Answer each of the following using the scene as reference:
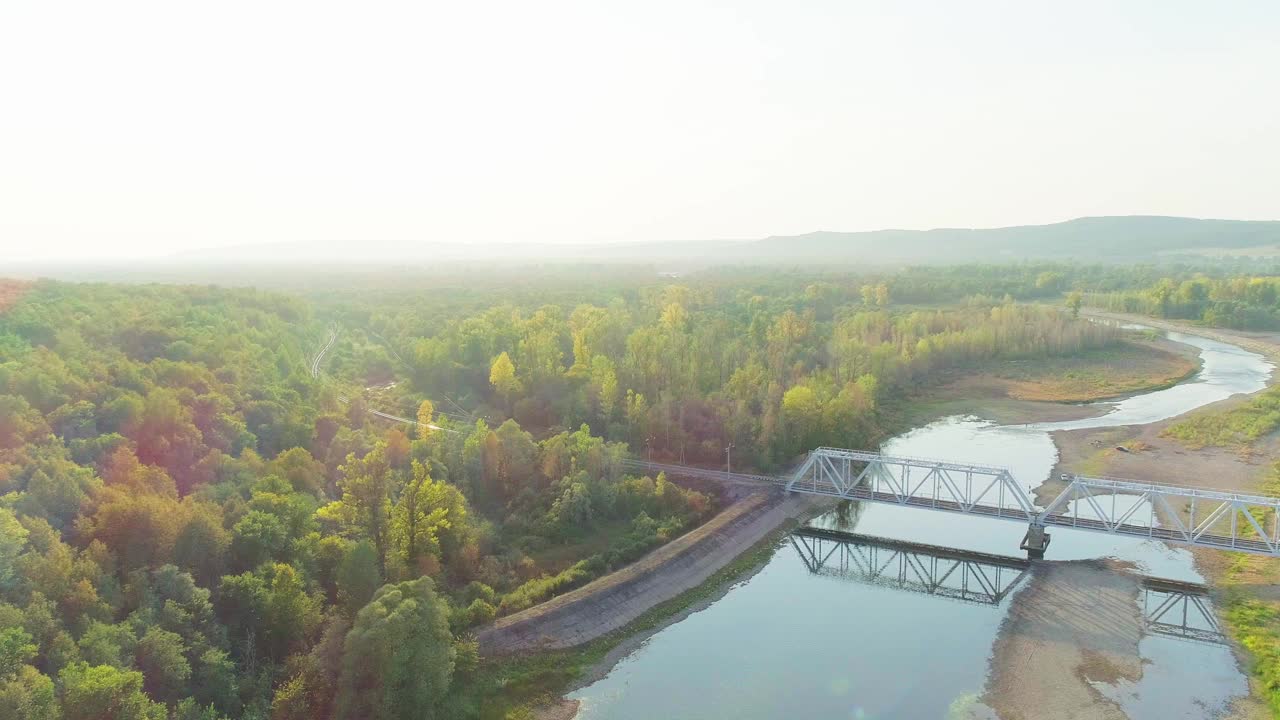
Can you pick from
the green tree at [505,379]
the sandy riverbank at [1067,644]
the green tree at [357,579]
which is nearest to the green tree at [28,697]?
the green tree at [357,579]

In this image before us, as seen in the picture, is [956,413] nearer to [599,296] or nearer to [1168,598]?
[1168,598]

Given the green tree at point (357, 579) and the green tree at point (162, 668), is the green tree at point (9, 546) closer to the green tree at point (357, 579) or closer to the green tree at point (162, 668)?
the green tree at point (162, 668)

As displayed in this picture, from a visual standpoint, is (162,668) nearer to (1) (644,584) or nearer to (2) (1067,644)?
(1) (644,584)

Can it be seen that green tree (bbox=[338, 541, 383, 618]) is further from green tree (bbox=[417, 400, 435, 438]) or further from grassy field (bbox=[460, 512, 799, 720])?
green tree (bbox=[417, 400, 435, 438])

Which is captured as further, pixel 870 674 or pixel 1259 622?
pixel 1259 622

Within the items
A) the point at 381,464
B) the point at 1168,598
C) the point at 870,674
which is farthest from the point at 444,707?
the point at 1168,598
